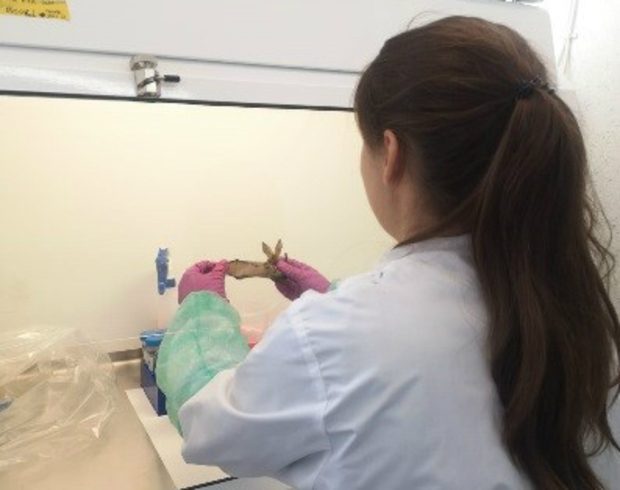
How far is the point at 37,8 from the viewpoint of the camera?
0.92m

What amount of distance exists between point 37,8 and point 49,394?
769 millimetres

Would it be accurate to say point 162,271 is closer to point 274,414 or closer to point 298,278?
point 298,278

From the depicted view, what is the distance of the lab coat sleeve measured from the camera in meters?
0.69

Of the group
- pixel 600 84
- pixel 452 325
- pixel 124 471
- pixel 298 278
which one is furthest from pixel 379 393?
pixel 600 84

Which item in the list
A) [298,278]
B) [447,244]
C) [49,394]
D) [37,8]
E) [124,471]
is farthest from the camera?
[298,278]

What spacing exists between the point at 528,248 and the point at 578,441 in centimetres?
28

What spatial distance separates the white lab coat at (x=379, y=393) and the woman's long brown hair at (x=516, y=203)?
0.13 ft

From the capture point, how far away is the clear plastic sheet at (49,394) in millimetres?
1123

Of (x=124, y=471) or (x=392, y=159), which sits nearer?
(x=392, y=159)

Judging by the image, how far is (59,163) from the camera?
138 cm

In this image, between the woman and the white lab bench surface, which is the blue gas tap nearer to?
the white lab bench surface

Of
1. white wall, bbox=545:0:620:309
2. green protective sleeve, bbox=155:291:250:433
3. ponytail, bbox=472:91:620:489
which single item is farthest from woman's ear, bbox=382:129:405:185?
white wall, bbox=545:0:620:309

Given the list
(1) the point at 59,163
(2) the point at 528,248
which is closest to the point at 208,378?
(2) the point at 528,248

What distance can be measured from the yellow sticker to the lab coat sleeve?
631 millimetres
